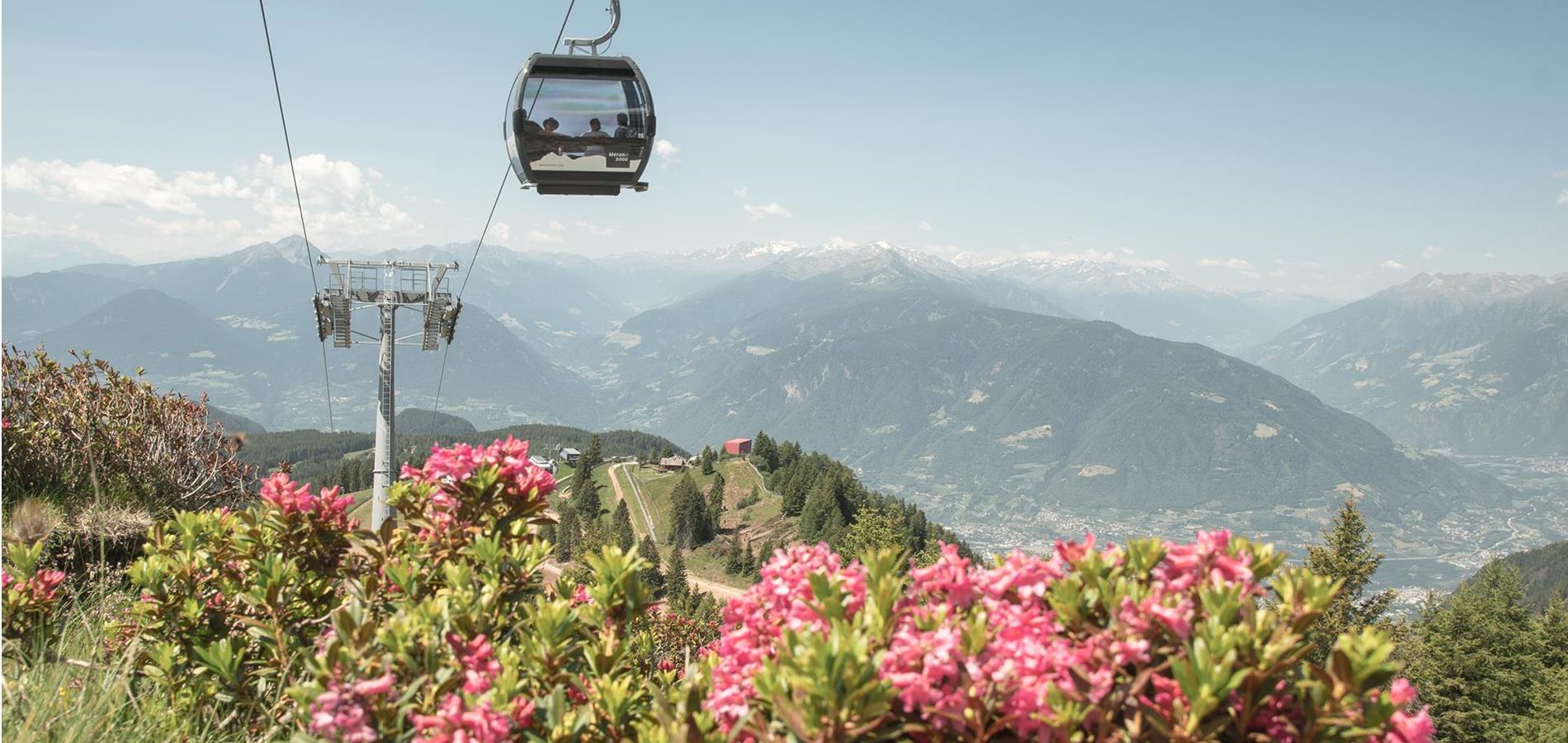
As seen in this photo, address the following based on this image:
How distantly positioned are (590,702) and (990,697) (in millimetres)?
1181

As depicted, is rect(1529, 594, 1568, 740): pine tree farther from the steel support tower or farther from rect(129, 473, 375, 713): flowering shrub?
rect(129, 473, 375, 713): flowering shrub

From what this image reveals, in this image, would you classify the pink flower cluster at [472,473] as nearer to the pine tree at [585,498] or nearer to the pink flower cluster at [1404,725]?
the pink flower cluster at [1404,725]

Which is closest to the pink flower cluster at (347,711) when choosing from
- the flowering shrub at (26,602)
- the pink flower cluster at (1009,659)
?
the pink flower cluster at (1009,659)

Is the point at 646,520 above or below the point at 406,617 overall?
below

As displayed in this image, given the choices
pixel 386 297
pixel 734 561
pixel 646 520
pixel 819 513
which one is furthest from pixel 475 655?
pixel 646 520

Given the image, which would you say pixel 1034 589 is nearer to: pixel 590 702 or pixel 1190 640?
pixel 1190 640

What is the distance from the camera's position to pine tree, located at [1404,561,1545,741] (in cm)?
3231

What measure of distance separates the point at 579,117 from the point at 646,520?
97297 mm

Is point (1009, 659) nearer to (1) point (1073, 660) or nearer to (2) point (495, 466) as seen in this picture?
(1) point (1073, 660)

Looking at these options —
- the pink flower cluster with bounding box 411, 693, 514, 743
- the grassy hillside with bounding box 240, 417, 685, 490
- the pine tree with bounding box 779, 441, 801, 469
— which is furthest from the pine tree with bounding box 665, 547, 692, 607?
the grassy hillside with bounding box 240, 417, 685, 490

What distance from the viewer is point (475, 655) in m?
2.62

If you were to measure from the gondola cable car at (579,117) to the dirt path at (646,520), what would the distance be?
4017 cm

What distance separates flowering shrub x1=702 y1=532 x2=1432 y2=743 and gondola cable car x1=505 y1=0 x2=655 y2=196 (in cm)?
754

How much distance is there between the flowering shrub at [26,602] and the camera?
146 inches
